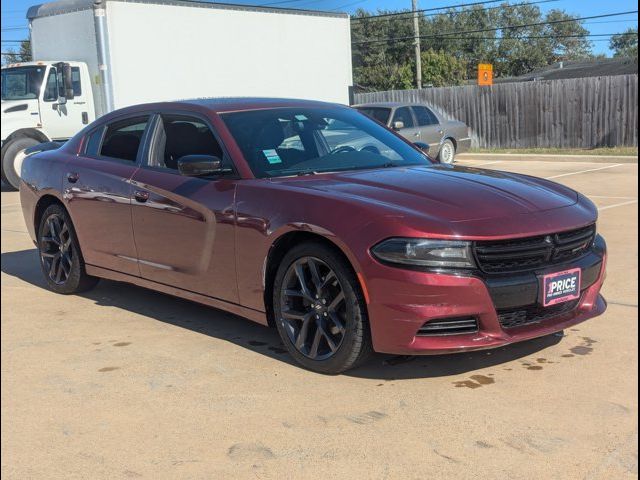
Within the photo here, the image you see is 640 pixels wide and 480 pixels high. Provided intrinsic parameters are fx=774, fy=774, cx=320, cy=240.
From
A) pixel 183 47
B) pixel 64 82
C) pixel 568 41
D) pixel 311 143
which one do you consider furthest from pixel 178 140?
pixel 568 41

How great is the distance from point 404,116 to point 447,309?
1301cm

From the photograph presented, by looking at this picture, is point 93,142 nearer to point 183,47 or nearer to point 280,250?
point 280,250

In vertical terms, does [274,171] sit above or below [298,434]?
above

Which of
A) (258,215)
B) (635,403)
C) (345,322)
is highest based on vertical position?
(258,215)

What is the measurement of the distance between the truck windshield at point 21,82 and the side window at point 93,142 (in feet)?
32.3

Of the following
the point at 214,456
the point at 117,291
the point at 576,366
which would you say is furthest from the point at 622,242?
the point at 214,456

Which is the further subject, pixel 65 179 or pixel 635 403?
pixel 65 179

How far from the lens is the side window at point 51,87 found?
14.8m

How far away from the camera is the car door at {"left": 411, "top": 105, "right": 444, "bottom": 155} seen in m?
16.6

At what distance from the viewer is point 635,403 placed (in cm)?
371

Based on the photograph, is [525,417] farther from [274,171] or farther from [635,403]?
[274,171]

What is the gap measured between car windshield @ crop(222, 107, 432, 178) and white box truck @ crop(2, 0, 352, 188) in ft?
30.7

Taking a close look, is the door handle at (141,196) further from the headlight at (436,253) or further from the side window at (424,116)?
the side window at (424,116)

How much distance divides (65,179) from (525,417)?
4.04 meters
